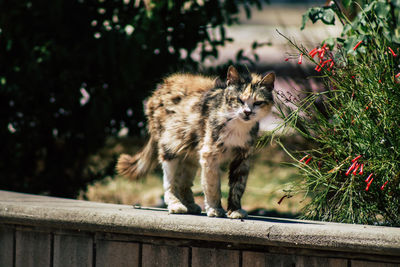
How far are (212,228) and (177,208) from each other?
0.65 meters

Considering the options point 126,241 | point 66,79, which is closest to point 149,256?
point 126,241

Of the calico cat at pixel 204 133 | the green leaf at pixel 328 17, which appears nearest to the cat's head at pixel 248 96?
the calico cat at pixel 204 133

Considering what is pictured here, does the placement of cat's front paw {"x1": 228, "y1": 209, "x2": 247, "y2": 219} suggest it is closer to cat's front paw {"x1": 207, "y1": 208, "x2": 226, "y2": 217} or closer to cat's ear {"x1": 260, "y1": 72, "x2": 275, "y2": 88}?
cat's front paw {"x1": 207, "y1": 208, "x2": 226, "y2": 217}

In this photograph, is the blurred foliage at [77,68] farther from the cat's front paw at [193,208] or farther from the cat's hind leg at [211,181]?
the cat's hind leg at [211,181]

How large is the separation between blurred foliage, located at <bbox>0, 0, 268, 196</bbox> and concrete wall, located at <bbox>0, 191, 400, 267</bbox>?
1.36m

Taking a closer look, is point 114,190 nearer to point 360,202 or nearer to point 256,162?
point 256,162

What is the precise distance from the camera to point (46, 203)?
310 cm

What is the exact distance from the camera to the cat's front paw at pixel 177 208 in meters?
3.15

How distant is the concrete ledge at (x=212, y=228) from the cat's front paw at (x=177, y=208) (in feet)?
1.44

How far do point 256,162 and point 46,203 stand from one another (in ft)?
10.6

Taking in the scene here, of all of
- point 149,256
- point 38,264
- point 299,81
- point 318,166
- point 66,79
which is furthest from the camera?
point 66,79

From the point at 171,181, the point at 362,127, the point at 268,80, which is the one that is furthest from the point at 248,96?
the point at 171,181

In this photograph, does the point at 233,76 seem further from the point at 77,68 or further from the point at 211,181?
the point at 77,68

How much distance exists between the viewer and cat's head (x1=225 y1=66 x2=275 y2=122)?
300cm
